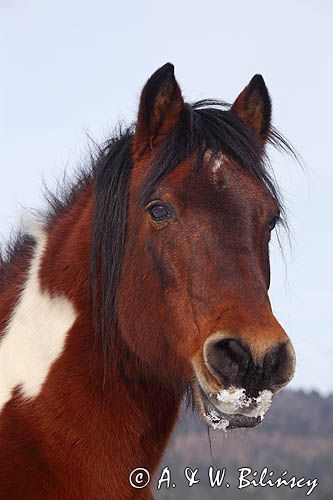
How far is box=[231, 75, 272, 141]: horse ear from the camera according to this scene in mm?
5773

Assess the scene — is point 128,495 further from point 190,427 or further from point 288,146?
point 288,146

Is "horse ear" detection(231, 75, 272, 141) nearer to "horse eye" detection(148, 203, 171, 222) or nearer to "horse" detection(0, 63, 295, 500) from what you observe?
"horse" detection(0, 63, 295, 500)

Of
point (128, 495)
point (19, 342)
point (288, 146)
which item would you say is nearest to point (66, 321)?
point (19, 342)

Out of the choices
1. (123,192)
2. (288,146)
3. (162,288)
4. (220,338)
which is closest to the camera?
(220,338)

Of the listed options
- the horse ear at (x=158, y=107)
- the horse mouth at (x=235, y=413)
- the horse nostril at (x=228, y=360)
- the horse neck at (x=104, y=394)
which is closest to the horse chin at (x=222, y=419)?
the horse mouth at (x=235, y=413)

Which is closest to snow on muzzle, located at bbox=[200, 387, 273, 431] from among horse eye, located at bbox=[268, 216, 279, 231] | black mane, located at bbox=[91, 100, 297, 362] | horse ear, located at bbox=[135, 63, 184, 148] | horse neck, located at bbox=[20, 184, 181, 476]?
horse neck, located at bbox=[20, 184, 181, 476]

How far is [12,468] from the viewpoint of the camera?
496 cm

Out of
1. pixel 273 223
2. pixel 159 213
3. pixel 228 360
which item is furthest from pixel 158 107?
pixel 228 360

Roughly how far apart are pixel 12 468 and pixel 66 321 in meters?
0.94

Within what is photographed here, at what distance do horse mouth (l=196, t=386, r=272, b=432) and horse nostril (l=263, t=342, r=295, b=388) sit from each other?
0.09 meters

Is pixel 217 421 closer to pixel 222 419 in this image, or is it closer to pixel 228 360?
pixel 222 419

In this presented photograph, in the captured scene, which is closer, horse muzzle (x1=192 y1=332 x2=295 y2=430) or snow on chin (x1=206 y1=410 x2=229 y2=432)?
horse muzzle (x1=192 y1=332 x2=295 y2=430)

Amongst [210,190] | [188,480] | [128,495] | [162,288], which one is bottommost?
[188,480]

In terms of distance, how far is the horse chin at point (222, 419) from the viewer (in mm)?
4441
